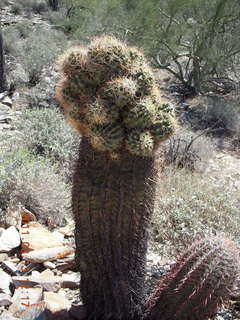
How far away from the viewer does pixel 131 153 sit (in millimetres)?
2725

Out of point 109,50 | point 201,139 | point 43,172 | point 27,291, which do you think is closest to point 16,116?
point 201,139

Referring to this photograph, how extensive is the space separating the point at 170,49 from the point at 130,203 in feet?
33.3

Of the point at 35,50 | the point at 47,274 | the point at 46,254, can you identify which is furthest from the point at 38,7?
the point at 47,274

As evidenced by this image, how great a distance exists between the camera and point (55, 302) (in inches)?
131

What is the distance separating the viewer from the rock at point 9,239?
13.9 ft

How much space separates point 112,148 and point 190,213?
266 cm

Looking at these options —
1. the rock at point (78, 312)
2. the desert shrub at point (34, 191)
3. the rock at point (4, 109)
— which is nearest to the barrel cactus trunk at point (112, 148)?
the rock at point (78, 312)

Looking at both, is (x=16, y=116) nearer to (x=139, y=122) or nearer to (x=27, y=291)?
(x=27, y=291)

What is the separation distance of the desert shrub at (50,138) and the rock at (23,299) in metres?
2.96

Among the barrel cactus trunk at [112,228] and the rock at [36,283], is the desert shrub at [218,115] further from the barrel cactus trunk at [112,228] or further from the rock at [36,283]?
the barrel cactus trunk at [112,228]

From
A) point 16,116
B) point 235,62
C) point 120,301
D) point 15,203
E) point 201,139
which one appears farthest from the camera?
point 235,62

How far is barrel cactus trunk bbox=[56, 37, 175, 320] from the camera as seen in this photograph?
270 centimetres

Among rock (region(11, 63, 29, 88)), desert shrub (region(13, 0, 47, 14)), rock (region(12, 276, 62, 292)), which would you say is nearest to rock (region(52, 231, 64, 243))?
rock (region(12, 276, 62, 292))

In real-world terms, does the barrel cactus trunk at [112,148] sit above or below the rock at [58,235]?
above
